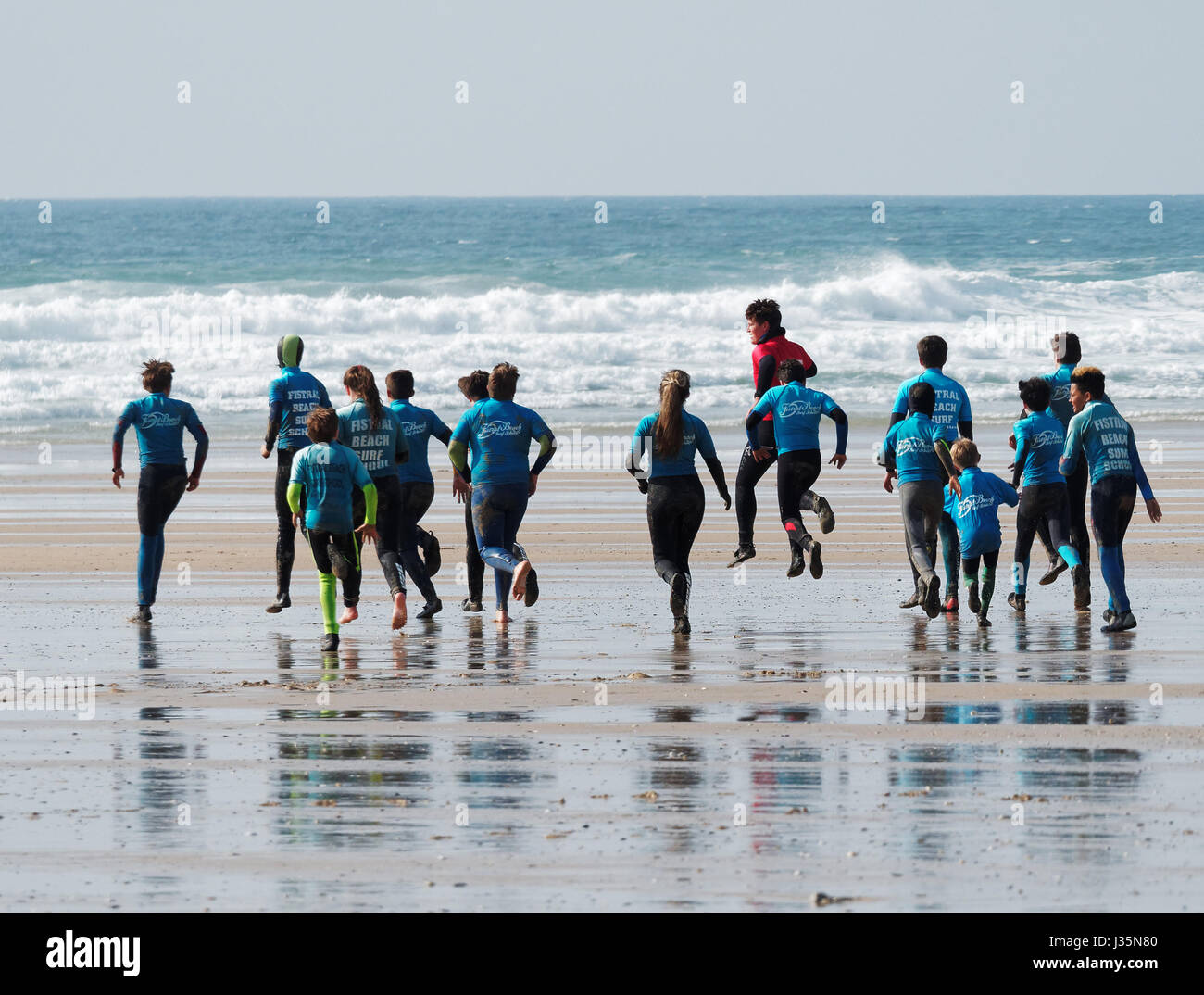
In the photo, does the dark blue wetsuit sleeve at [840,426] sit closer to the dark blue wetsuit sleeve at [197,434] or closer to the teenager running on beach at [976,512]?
the teenager running on beach at [976,512]

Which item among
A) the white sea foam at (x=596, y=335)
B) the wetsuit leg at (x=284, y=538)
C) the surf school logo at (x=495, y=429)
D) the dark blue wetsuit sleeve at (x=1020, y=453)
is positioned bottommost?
the wetsuit leg at (x=284, y=538)

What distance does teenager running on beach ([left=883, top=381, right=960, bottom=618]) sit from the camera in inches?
410

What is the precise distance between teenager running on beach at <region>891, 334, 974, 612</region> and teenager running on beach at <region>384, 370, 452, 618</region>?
3.00 m

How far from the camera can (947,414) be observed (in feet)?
35.0

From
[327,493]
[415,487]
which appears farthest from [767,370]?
[327,493]

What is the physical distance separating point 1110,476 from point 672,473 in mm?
2551

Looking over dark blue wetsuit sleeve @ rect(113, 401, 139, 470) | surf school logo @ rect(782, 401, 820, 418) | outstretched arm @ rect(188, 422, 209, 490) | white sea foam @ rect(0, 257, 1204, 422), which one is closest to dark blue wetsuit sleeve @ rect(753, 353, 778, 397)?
surf school logo @ rect(782, 401, 820, 418)

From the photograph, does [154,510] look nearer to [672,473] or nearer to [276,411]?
[276,411]

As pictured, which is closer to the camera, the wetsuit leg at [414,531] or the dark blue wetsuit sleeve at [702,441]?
the dark blue wetsuit sleeve at [702,441]

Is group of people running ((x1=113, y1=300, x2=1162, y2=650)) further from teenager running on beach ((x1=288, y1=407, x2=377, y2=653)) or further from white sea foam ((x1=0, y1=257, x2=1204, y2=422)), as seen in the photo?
white sea foam ((x1=0, y1=257, x2=1204, y2=422))

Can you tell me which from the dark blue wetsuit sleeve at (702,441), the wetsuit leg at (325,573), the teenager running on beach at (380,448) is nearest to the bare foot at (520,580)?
the teenager running on beach at (380,448)

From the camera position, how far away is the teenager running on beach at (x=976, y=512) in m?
10.3

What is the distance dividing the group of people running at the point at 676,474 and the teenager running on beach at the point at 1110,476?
1cm

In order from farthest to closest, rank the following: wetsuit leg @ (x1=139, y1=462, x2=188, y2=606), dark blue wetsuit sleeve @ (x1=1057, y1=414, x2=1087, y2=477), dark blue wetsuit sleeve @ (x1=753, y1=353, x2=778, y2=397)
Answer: dark blue wetsuit sleeve @ (x1=753, y1=353, x2=778, y2=397) < wetsuit leg @ (x1=139, y1=462, x2=188, y2=606) < dark blue wetsuit sleeve @ (x1=1057, y1=414, x2=1087, y2=477)
